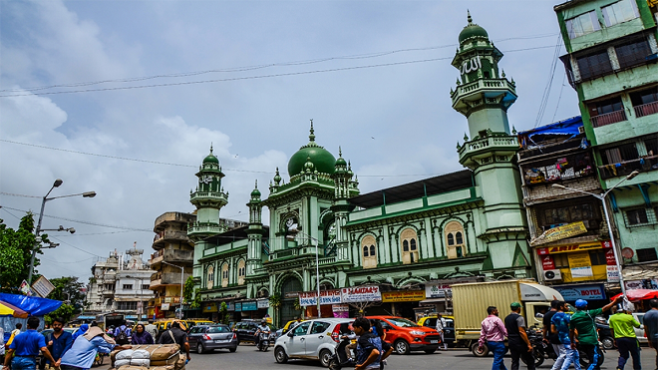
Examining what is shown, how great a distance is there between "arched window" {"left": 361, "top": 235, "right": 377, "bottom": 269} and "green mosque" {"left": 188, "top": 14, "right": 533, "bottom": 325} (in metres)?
0.08

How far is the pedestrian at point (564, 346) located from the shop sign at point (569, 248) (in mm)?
18851

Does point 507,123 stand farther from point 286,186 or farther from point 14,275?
point 14,275

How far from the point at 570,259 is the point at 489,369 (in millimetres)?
17192

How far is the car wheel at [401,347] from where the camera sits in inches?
723

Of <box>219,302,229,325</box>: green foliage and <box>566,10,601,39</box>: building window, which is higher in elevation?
<box>566,10,601,39</box>: building window

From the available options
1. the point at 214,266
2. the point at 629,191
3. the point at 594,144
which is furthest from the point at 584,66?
the point at 214,266

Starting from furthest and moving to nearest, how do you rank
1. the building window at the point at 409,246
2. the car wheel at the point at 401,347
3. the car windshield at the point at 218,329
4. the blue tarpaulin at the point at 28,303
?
the building window at the point at 409,246, the car windshield at the point at 218,329, the car wheel at the point at 401,347, the blue tarpaulin at the point at 28,303

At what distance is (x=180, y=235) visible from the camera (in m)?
63.9

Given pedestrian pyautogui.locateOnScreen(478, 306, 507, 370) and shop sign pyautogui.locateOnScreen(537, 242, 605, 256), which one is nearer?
pedestrian pyautogui.locateOnScreen(478, 306, 507, 370)

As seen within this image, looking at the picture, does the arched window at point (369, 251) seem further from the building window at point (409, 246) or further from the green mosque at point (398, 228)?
the building window at point (409, 246)

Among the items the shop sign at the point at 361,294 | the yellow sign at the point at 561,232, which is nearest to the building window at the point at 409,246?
the shop sign at the point at 361,294

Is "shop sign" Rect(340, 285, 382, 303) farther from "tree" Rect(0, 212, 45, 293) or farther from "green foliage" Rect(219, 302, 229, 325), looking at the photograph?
"tree" Rect(0, 212, 45, 293)

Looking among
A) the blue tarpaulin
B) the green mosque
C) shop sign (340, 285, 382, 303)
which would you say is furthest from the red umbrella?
the blue tarpaulin

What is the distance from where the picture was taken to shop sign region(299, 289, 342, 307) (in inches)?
1372
